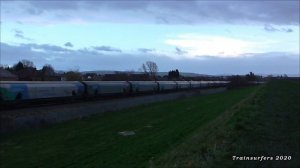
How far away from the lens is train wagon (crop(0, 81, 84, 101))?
27562 mm

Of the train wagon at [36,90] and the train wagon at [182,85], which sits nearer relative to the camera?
the train wagon at [36,90]

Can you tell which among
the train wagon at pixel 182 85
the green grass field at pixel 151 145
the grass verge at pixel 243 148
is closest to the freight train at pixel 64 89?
the green grass field at pixel 151 145

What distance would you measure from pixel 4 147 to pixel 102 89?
25999mm

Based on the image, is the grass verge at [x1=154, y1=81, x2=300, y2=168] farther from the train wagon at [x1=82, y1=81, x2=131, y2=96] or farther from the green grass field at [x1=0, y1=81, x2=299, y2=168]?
the train wagon at [x1=82, y1=81, x2=131, y2=96]

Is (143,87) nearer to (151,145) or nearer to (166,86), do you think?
(166,86)

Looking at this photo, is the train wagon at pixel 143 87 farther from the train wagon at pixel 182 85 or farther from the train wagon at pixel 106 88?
the train wagon at pixel 182 85

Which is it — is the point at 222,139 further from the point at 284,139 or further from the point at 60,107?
the point at 60,107

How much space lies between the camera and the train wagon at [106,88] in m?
41.7

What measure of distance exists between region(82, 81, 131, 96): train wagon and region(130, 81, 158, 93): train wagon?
1.76m

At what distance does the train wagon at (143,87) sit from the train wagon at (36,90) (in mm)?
15421

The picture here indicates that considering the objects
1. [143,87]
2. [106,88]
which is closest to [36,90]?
[106,88]

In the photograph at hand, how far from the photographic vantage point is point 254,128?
17453mm

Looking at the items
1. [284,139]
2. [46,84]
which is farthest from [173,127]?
[46,84]

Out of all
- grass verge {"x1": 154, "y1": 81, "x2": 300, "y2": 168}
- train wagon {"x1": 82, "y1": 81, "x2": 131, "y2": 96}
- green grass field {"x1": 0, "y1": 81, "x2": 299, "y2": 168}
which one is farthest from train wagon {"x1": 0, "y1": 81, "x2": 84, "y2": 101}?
grass verge {"x1": 154, "y1": 81, "x2": 300, "y2": 168}
